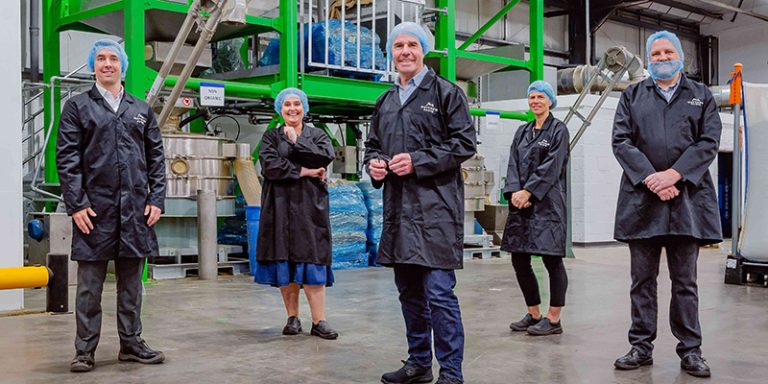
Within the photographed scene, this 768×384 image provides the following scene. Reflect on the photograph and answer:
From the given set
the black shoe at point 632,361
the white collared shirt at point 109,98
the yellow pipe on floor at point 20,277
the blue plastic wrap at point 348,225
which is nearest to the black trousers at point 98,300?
the white collared shirt at point 109,98

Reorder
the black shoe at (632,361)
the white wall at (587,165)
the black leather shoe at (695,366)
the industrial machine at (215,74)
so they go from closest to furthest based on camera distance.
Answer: the black leather shoe at (695,366) < the black shoe at (632,361) < the industrial machine at (215,74) < the white wall at (587,165)

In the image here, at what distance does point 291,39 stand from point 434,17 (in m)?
2.51

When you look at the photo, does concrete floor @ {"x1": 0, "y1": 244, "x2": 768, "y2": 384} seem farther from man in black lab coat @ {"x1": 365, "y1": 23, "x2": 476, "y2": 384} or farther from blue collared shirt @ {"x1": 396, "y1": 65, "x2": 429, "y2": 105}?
blue collared shirt @ {"x1": 396, "y1": 65, "x2": 429, "y2": 105}

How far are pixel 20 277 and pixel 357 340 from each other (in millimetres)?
2048

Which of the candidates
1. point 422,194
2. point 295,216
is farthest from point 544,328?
point 422,194

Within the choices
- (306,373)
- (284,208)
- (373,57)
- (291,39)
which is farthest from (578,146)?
(306,373)

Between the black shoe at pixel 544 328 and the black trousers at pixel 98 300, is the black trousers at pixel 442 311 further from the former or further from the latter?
the black shoe at pixel 544 328

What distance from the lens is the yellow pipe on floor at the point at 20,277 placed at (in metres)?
4.99

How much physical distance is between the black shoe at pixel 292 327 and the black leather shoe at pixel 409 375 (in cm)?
141

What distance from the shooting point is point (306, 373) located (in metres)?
4.03

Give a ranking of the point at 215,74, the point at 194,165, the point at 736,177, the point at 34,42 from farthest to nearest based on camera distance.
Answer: the point at 34,42
the point at 215,74
the point at 194,165
the point at 736,177

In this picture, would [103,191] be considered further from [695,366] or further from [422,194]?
[695,366]

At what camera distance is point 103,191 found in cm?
405

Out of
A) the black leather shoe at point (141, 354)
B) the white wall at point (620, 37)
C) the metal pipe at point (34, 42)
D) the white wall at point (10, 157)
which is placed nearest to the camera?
the black leather shoe at point (141, 354)
